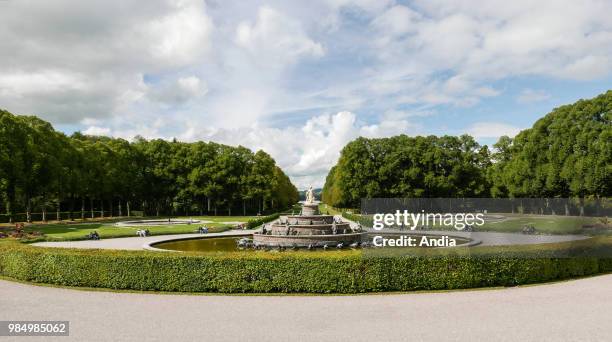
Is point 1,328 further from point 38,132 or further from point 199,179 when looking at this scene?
point 199,179

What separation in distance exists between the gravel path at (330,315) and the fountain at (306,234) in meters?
13.7

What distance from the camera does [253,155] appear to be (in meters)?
96.3

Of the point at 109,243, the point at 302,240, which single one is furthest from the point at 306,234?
the point at 109,243

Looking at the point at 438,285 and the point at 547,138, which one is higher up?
the point at 547,138

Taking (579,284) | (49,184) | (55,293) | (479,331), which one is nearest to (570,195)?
(579,284)

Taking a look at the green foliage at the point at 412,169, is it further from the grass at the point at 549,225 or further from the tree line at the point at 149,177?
the grass at the point at 549,225

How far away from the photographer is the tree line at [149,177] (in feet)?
228

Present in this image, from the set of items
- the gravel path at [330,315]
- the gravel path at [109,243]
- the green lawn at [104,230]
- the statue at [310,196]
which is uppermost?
the statue at [310,196]

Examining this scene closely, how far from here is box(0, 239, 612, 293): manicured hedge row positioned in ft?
59.9

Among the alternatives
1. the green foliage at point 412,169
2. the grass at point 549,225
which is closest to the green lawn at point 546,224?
the grass at point 549,225

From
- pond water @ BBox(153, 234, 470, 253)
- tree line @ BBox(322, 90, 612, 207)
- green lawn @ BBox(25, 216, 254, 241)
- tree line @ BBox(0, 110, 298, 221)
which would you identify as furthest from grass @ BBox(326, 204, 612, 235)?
tree line @ BBox(0, 110, 298, 221)

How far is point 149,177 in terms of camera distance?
294 ft

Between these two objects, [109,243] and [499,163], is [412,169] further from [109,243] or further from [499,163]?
[109,243]

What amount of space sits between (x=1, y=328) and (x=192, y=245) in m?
21.8
